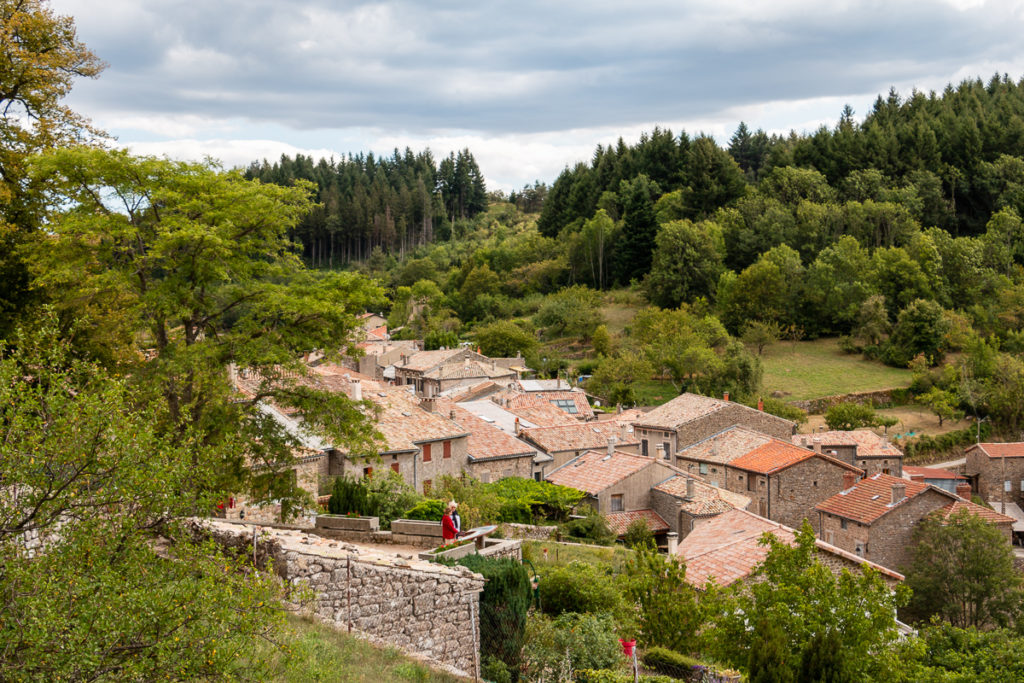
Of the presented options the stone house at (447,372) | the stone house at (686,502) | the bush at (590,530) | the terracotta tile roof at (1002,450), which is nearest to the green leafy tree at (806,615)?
the bush at (590,530)

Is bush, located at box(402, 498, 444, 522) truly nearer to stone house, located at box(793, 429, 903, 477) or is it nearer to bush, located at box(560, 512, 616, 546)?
bush, located at box(560, 512, 616, 546)

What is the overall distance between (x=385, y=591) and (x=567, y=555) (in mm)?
9780

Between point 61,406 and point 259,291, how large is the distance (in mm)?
9712

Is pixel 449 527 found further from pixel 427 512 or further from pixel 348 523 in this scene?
pixel 427 512

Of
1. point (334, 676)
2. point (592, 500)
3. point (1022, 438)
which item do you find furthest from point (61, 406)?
point (1022, 438)

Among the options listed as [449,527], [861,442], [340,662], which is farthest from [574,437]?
[340,662]

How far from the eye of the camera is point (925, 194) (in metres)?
78.8

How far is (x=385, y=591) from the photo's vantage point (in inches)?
428

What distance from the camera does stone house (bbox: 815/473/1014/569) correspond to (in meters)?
30.2

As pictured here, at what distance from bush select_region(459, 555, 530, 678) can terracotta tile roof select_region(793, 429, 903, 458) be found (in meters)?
30.1

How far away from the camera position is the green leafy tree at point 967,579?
2759cm

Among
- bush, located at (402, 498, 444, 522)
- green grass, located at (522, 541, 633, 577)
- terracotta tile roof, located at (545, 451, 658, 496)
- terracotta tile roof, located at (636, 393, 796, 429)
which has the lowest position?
terracotta tile roof, located at (545, 451, 658, 496)

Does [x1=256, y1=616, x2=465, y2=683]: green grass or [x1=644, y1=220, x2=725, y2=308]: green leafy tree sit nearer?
[x1=256, y1=616, x2=465, y2=683]: green grass

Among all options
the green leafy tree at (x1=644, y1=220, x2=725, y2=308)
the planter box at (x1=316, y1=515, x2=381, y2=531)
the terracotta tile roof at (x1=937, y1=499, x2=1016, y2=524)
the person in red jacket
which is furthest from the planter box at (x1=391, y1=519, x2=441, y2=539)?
the green leafy tree at (x1=644, y1=220, x2=725, y2=308)
